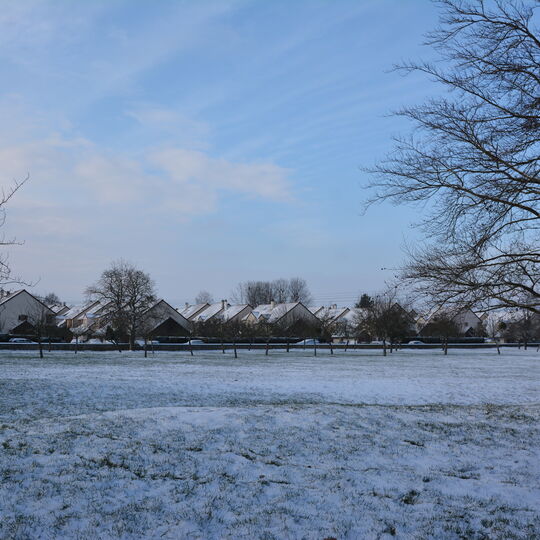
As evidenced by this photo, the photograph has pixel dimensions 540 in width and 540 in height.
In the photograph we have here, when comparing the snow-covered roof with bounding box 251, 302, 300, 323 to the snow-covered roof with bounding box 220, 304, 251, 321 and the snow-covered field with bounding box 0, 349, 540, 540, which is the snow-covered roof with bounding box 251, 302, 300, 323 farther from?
the snow-covered field with bounding box 0, 349, 540, 540

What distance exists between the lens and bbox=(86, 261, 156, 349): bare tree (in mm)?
55691

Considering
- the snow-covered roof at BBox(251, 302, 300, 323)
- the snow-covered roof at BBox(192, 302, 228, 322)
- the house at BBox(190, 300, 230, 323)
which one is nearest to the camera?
the snow-covered roof at BBox(251, 302, 300, 323)

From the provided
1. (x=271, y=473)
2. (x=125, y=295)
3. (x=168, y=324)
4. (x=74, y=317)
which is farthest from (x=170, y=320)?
(x=271, y=473)

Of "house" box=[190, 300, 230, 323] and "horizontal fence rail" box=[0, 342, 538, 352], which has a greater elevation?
"house" box=[190, 300, 230, 323]

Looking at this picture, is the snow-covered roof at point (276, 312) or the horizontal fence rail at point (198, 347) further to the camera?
the snow-covered roof at point (276, 312)

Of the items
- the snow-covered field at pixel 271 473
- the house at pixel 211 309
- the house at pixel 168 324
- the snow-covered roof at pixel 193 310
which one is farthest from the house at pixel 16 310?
the snow-covered field at pixel 271 473

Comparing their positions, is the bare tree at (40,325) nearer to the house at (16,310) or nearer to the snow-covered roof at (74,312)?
the house at (16,310)

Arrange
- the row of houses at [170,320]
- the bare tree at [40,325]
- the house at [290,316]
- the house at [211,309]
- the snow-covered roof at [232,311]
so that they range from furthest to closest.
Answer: the house at [211,309]
the snow-covered roof at [232,311]
the house at [290,316]
the row of houses at [170,320]
the bare tree at [40,325]

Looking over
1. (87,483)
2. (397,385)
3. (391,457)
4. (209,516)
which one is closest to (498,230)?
(391,457)

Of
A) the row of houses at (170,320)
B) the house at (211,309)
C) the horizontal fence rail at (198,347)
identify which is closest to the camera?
the horizontal fence rail at (198,347)

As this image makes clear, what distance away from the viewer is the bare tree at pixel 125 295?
55691 mm

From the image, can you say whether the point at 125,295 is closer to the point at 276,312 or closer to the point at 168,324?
the point at 168,324

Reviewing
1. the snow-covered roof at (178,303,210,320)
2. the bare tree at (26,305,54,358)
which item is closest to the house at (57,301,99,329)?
the snow-covered roof at (178,303,210,320)

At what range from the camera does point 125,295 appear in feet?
190
